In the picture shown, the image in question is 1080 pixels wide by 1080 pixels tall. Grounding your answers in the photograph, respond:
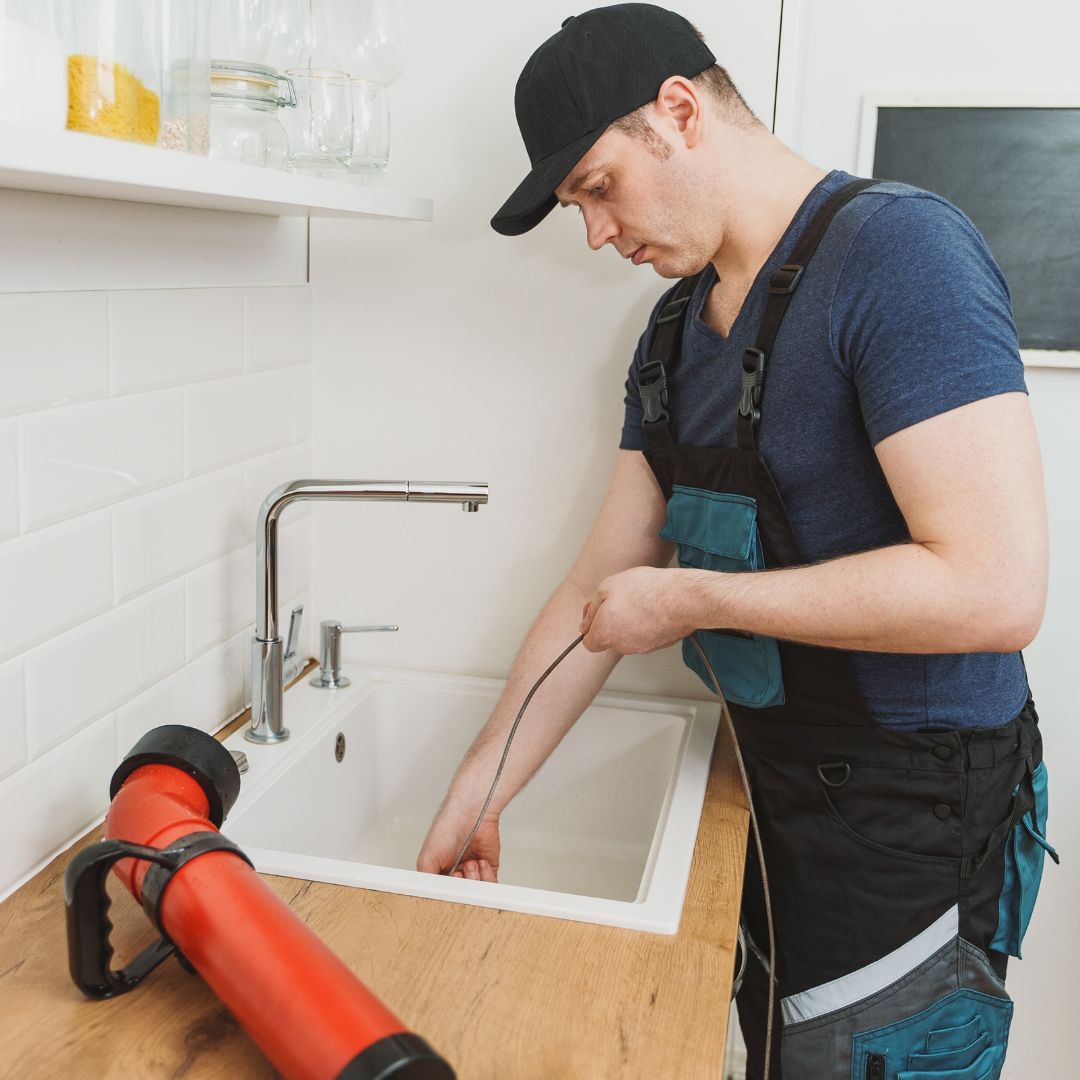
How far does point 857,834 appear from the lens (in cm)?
126

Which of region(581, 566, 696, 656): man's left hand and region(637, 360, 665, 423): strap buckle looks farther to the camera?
region(637, 360, 665, 423): strap buckle

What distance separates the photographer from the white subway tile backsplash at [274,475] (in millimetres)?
1505

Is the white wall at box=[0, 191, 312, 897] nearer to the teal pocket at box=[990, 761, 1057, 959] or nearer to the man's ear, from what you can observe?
the man's ear

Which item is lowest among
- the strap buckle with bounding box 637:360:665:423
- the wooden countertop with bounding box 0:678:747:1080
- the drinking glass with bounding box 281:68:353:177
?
the wooden countertop with bounding box 0:678:747:1080

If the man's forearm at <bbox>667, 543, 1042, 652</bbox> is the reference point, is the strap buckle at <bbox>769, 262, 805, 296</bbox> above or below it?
above

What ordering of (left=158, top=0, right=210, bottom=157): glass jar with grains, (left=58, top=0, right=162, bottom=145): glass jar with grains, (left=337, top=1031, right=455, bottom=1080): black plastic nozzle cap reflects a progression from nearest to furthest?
(left=337, top=1031, right=455, bottom=1080): black plastic nozzle cap → (left=58, top=0, right=162, bottom=145): glass jar with grains → (left=158, top=0, right=210, bottom=157): glass jar with grains

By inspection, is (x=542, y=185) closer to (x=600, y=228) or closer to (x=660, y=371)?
(x=600, y=228)

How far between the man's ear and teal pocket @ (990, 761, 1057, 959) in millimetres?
782

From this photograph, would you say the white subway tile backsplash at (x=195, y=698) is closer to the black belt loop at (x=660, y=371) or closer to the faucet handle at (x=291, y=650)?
the faucet handle at (x=291, y=650)

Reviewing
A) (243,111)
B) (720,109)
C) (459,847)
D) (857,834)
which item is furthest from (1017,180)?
(459,847)

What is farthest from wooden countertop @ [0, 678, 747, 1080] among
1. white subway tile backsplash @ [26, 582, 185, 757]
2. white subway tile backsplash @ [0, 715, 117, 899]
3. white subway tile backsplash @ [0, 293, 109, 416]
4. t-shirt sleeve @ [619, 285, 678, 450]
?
t-shirt sleeve @ [619, 285, 678, 450]

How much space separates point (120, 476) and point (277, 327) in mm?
431

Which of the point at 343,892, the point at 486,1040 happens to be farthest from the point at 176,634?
the point at 486,1040

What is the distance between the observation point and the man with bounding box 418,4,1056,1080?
104 cm
